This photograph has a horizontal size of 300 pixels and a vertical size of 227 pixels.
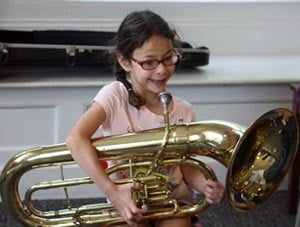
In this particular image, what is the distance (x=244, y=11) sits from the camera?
9.46 feet

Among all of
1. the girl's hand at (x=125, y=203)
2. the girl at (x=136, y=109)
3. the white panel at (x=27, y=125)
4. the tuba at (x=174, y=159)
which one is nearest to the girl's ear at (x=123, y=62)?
the girl at (x=136, y=109)

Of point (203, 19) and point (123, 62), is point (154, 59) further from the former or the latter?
point (203, 19)

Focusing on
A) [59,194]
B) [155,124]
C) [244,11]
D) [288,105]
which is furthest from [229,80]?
[155,124]

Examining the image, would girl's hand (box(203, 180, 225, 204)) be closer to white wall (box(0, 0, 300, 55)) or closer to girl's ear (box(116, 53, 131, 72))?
girl's ear (box(116, 53, 131, 72))

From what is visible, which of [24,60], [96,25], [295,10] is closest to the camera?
[24,60]

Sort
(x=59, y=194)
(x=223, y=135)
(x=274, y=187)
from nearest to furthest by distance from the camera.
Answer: (x=223, y=135), (x=274, y=187), (x=59, y=194)

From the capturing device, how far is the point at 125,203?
1325 millimetres

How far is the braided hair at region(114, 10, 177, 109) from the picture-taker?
4.57ft

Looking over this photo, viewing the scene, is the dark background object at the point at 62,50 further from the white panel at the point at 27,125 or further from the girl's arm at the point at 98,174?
the girl's arm at the point at 98,174

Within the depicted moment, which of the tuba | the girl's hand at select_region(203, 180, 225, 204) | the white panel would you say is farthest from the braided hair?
the white panel

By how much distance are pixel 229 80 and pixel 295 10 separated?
77cm

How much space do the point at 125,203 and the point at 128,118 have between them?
0.23m

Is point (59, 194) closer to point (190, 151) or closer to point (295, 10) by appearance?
point (190, 151)

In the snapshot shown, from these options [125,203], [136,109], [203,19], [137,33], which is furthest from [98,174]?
[203,19]
